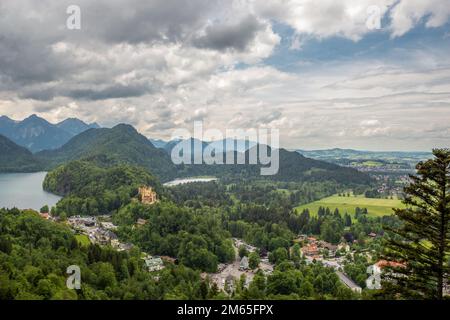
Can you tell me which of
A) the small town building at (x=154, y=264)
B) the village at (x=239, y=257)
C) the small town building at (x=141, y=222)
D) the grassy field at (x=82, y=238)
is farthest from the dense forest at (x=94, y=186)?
the small town building at (x=154, y=264)

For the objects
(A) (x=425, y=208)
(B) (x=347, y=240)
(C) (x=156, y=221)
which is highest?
(A) (x=425, y=208)

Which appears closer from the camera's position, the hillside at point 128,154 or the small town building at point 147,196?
the small town building at point 147,196

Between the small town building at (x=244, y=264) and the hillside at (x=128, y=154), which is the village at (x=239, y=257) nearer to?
the small town building at (x=244, y=264)

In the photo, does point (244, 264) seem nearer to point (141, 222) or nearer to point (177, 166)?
point (141, 222)

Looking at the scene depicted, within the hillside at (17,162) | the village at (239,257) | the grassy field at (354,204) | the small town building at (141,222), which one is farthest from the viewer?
the hillside at (17,162)

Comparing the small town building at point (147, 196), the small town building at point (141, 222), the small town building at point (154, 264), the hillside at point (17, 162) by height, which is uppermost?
the hillside at point (17, 162)

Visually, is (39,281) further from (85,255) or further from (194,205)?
(194,205)

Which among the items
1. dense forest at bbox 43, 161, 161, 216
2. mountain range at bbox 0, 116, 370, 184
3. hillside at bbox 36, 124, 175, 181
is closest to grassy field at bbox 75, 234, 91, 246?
dense forest at bbox 43, 161, 161, 216
